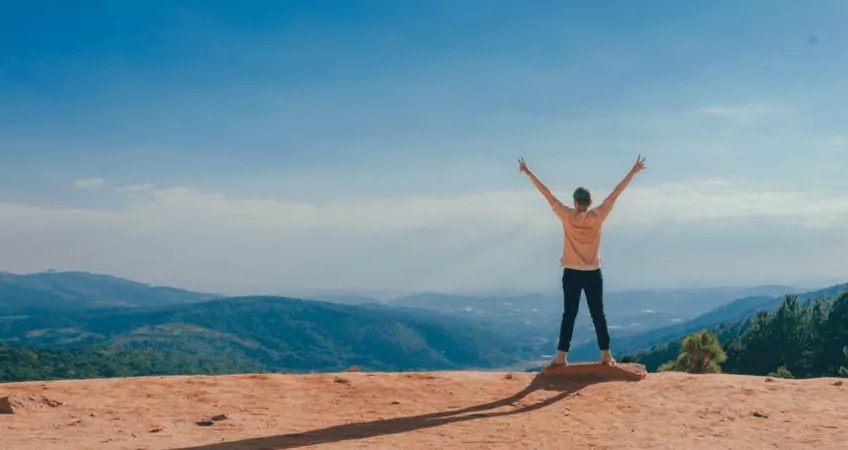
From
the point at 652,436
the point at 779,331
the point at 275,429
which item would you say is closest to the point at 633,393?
the point at 652,436

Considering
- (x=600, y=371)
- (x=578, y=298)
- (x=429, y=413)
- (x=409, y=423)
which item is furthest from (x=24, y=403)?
(x=600, y=371)

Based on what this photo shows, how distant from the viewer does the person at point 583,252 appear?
12.1 metres

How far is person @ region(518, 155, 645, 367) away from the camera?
1209 cm

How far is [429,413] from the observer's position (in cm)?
1045

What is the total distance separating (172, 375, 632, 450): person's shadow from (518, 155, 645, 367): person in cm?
77

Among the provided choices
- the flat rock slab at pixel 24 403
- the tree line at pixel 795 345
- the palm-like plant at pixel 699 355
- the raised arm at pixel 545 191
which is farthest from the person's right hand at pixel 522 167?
the tree line at pixel 795 345

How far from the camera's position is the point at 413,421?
9.87m

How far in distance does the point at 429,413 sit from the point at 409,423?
0.78 m

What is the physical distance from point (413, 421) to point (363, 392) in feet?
6.70

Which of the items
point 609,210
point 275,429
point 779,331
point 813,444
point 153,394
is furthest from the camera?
point 779,331

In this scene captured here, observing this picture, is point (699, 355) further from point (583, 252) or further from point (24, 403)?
point (24, 403)

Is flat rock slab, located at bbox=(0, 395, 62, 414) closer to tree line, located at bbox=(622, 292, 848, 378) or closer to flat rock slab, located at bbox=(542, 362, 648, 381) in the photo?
flat rock slab, located at bbox=(542, 362, 648, 381)

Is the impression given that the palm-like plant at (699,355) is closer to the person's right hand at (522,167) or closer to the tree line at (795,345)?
the tree line at (795,345)

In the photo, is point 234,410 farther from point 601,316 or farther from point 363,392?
point 601,316
